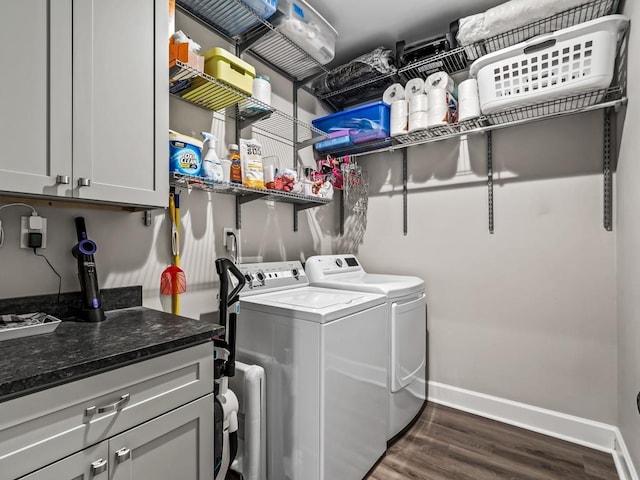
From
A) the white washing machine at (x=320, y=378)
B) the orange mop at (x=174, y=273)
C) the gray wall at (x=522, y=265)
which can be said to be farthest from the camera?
the gray wall at (x=522, y=265)

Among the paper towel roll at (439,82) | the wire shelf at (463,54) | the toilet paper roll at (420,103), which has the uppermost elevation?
the wire shelf at (463,54)

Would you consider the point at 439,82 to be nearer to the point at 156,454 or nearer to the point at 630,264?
the point at 630,264

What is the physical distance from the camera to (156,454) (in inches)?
39.3

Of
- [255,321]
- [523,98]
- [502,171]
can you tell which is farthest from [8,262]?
[502,171]

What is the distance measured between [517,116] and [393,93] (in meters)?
0.85

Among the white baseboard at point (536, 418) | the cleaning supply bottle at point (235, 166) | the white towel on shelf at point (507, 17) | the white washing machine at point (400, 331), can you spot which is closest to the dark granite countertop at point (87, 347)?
the cleaning supply bottle at point (235, 166)

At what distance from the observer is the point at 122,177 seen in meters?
1.24

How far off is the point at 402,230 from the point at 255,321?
1.51 m

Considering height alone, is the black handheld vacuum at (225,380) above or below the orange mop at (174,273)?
below

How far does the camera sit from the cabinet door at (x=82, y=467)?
0.78 metres

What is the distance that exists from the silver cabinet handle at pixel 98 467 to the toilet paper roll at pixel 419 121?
2263 millimetres

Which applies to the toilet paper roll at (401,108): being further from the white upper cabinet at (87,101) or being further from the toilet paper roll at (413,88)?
the white upper cabinet at (87,101)

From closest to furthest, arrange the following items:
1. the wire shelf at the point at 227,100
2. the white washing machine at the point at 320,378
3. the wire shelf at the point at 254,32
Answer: the white washing machine at the point at 320,378 → the wire shelf at the point at 227,100 → the wire shelf at the point at 254,32

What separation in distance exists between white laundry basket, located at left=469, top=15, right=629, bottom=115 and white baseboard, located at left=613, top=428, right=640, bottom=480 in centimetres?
→ 184
